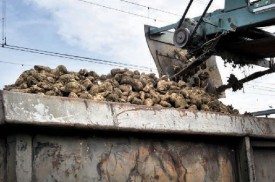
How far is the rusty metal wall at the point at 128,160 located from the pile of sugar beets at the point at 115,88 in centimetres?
26

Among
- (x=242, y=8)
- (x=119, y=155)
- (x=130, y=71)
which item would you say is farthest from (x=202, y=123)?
(x=242, y=8)

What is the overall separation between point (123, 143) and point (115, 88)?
45 centimetres

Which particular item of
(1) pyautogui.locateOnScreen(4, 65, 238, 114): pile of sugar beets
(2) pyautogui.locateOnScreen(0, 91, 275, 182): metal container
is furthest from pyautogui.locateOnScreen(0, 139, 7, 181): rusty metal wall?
(1) pyautogui.locateOnScreen(4, 65, 238, 114): pile of sugar beets

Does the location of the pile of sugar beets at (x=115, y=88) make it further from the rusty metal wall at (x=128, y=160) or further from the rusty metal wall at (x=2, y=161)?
the rusty metal wall at (x=2, y=161)

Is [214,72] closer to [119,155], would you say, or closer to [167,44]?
[167,44]

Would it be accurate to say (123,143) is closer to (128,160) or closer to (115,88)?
(128,160)

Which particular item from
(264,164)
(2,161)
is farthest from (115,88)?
(264,164)

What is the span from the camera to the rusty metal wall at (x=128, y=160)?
156 cm

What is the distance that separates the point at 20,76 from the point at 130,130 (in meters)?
0.68

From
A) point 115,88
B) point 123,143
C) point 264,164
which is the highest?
point 115,88

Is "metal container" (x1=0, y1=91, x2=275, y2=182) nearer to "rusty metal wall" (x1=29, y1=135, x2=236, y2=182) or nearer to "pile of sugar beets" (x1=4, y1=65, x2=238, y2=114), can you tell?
"rusty metal wall" (x1=29, y1=135, x2=236, y2=182)

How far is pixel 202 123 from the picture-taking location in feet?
6.51

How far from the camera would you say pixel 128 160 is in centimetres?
177

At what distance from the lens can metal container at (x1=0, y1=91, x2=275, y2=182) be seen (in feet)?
4.84
